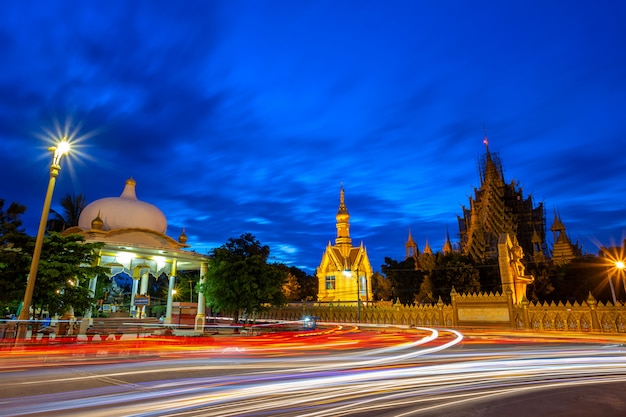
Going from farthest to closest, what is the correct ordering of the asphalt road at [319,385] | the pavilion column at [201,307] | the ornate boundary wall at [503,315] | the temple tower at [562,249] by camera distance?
the temple tower at [562,249] → the pavilion column at [201,307] → the ornate boundary wall at [503,315] → the asphalt road at [319,385]

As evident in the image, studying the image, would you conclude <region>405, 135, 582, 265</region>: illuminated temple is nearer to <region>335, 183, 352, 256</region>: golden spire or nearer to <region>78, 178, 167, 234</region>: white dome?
<region>335, 183, 352, 256</region>: golden spire

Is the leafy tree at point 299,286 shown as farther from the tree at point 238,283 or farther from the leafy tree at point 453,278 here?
the tree at point 238,283

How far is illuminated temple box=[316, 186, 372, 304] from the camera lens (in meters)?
56.2

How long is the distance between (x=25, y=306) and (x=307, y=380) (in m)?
10.0

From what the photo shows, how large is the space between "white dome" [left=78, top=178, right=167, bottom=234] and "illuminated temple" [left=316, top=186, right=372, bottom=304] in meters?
33.1

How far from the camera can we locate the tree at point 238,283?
998 inches

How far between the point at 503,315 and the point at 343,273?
30689 mm

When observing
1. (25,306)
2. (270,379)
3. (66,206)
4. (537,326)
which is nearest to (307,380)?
(270,379)

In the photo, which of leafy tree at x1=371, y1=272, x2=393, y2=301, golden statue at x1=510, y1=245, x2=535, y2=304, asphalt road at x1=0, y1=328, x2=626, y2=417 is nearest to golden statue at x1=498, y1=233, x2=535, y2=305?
golden statue at x1=510, y1=245, x2=535, y2=304

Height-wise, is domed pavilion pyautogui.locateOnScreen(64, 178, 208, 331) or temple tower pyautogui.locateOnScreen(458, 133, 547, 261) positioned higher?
temple tower pyautogui.locateOnScreen(458, 133, 547, 261)

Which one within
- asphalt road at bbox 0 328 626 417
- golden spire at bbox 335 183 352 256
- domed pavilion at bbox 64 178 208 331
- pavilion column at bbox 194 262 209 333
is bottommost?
asphalt road at bbox 0 328 626 417

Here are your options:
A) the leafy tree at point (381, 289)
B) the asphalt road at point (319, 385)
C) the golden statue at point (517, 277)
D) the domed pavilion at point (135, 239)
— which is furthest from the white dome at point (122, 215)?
the leafy tree at point (381, 289)

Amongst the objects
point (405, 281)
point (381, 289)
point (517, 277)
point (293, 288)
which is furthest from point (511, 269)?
point (293, 288)

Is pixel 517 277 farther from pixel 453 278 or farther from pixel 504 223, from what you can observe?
pixel 504 223
